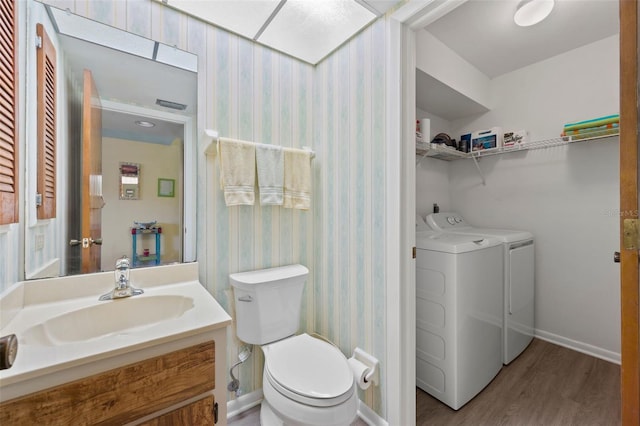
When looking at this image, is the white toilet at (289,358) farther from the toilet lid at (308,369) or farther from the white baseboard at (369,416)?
the white baseboard at (369,416)

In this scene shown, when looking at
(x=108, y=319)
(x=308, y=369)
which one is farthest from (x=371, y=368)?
(x=108, y=319)

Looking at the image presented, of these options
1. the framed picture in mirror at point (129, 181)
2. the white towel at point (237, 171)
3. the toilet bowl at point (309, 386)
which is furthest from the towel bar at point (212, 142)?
the toilet bowl at point (309, 386)

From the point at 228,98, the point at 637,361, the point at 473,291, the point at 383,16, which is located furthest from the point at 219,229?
the point at 637,361

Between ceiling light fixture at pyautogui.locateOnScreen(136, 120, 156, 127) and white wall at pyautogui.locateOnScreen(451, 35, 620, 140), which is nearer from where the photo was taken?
ceiling light fixture at pyautogui.locateOnScreen(136, 120, 156, 127)

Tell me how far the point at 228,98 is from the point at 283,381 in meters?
1.44

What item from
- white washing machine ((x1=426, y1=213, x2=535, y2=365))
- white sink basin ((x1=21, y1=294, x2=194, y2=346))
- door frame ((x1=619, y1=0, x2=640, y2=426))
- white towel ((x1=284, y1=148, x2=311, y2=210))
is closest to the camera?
door frame ((x1=619, y1=0, x2=640, y2=426))

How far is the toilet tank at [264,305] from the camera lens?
4.75 ft

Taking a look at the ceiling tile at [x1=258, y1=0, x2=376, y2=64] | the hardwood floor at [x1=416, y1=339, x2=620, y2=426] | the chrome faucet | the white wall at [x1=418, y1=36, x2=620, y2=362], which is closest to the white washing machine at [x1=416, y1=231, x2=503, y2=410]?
the hardwood floor at [x1=416, y1=339, x2=620, y2=426]

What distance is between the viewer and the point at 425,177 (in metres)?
2.65

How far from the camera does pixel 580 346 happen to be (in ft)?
7.29

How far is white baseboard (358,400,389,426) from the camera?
56.3 inches

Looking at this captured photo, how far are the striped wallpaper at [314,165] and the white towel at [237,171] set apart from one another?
114 mm

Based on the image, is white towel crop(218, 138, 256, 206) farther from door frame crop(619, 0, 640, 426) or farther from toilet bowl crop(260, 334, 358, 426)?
door frame crop(619, 0, 640, 426)

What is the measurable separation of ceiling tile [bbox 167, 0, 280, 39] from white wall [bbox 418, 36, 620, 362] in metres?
2.29
